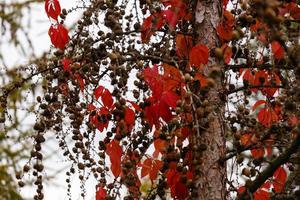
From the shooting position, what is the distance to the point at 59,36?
363cm

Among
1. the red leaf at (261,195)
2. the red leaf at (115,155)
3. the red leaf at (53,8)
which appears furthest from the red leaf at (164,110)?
the red leaf at (53,8)

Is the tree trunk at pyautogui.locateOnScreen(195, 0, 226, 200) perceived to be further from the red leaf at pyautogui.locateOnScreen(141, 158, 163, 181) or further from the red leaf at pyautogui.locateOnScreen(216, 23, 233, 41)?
the red leaf at pyautogui.locateOnScreen(141, 158, 163, 181)

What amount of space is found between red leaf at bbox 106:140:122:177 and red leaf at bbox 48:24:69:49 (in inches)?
26.7

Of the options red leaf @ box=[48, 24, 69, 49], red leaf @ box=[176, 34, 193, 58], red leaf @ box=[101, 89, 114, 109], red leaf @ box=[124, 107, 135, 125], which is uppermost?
red leaf @ box=[48, 24, 69, 49]

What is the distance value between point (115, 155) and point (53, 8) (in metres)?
1.03

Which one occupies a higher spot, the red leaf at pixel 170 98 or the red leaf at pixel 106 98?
the red leaf at pixel 106 98

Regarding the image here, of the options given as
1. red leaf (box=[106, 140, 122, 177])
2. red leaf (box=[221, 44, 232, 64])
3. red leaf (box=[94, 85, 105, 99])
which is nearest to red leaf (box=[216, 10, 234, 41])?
red leaf (box=[221, 44, 232, 64])

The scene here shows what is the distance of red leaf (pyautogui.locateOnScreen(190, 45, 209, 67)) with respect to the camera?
323 cm

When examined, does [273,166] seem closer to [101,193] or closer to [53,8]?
[101,193]

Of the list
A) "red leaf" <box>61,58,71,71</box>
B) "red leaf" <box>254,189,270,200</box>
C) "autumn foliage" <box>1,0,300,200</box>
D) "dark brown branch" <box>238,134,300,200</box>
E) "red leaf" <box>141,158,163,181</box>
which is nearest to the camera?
"dark brown branch" <box>238,134,300,200</box>

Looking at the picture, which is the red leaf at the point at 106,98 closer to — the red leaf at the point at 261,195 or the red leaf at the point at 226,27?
the red leaf at the point at 226,27

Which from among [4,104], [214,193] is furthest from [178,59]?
[4,104]

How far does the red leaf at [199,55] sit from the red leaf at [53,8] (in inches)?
37.4

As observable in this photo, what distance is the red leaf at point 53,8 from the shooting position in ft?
12.1
